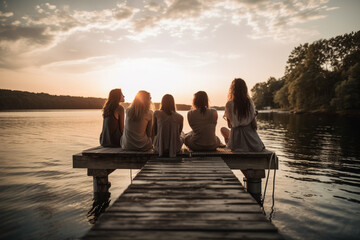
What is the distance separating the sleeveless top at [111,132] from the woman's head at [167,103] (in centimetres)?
188

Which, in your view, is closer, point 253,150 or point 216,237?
point 216,237

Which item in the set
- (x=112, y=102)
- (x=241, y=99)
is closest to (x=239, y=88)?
(x=241, y=99)

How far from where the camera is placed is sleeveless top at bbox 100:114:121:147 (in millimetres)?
6918

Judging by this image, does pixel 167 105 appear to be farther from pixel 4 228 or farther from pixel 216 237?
pixel 4 228

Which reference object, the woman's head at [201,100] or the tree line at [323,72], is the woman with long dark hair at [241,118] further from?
the tree line at [323,72]

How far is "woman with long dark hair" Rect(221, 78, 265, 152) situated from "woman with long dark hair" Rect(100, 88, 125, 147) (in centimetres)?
320

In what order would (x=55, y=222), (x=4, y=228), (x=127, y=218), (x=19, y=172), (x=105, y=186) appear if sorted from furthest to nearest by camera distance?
(x=19, y=172), (x=105, y=186), (x=55, y=222), (x=4, y=228), (x=127, y=218)

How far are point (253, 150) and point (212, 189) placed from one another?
304cm

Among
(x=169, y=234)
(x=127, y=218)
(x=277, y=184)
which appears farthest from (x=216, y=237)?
(x=277, y=184)

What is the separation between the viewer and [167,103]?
5848 millimetres

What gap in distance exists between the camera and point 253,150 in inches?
247

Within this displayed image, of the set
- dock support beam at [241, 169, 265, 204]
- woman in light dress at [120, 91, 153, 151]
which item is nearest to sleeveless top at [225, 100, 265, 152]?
dock support beam at [241, 169, 265, 204]

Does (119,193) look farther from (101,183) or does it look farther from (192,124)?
(192,124)

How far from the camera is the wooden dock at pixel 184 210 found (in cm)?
233
